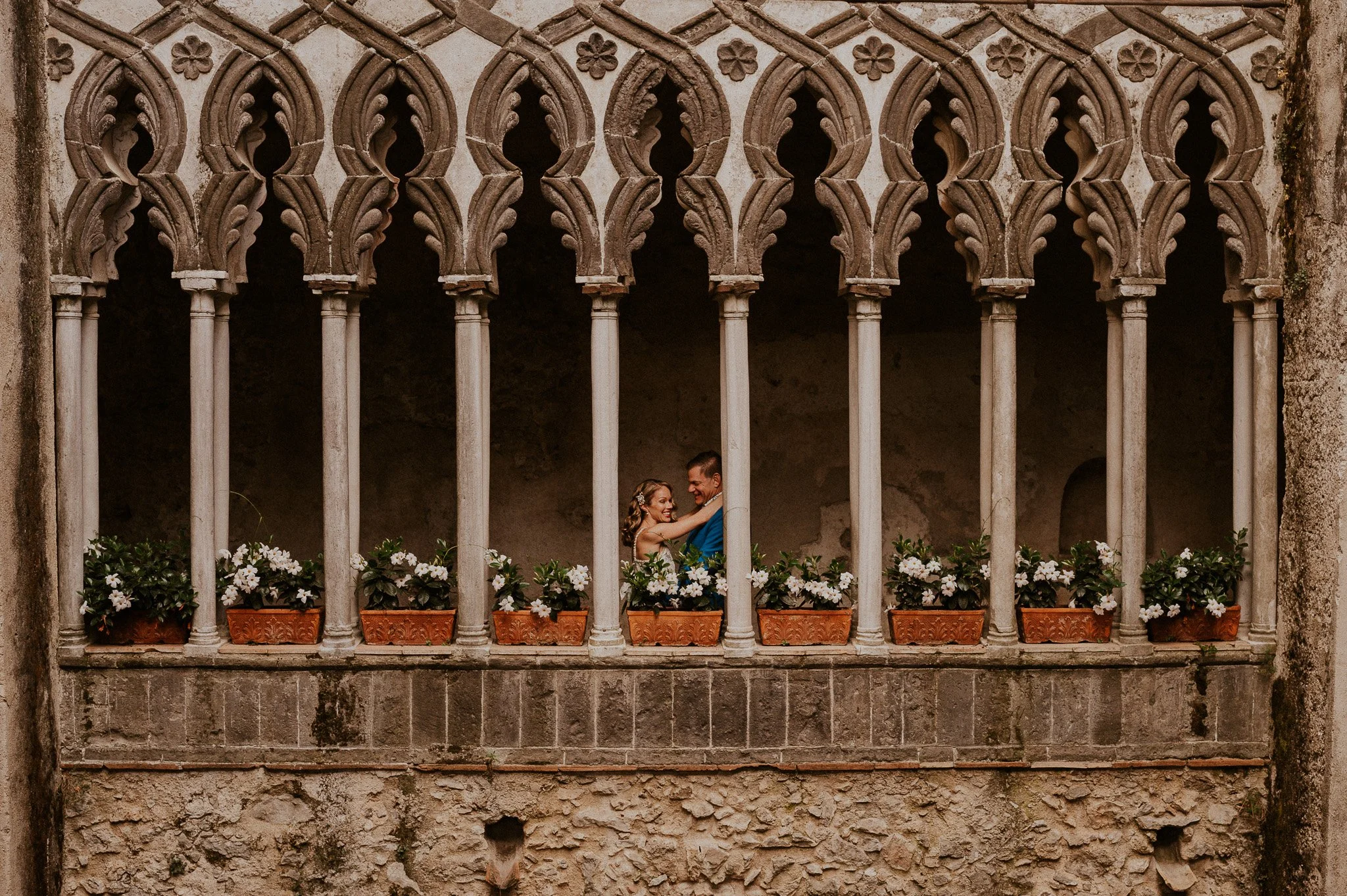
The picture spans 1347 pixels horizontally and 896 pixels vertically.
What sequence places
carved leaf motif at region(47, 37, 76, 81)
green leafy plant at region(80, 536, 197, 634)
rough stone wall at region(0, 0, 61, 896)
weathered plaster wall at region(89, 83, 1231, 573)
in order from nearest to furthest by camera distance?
rough stone wall at region(0, 0, 61, 896) → carved leaf motif at region(47, 37, 76, 81) → green leafy plant at region(80, 536, 197, 634) → weathered plaster wall at region(89, 83, 1231, 573)

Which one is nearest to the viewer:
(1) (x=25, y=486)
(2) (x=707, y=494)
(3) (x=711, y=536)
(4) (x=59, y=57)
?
(1) (x=25, y=486)

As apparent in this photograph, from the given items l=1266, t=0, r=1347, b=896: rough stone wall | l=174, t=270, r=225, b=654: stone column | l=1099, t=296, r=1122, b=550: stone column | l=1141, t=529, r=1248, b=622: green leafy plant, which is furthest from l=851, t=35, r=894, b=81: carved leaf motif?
l=174, t=270, r=225, b=654: stone column

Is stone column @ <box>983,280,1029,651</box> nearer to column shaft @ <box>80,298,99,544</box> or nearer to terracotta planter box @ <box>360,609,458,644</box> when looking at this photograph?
terracotta planter box @ <box>360,609,458,644</box>

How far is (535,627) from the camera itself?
6910mm

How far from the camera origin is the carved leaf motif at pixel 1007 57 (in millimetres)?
6801

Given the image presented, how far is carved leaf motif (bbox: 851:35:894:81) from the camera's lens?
6773mm

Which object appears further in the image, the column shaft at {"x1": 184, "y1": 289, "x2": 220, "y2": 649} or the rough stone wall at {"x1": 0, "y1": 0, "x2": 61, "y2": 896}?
the column shaft at {"x1": 184, "y1": 289, "x2": 220, "y2": 649}

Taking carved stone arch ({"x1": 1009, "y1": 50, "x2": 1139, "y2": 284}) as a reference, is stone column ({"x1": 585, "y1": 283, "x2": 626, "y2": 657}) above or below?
below

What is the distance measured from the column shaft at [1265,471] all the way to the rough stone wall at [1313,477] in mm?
76

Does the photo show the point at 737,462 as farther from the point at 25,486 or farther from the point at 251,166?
the point at 25,486

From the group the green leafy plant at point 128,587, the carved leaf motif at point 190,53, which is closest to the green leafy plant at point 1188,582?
the green leafy plant at point 128,587

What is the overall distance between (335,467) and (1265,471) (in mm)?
5417

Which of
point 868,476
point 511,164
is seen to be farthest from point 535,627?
point 511,164

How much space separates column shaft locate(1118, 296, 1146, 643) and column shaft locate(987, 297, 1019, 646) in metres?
0.66
